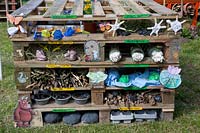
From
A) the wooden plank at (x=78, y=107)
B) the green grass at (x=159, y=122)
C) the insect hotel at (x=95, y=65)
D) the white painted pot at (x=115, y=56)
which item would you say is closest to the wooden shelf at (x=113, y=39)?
the insect hotel at (x=95, y=65)

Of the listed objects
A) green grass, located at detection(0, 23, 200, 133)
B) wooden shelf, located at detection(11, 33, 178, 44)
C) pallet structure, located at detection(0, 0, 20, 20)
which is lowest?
green grass, located at detection(0, 23, 200, 133)

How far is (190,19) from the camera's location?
342 inches

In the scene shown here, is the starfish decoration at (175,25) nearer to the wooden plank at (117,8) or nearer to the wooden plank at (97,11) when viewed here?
the wooden plank at (117,8)

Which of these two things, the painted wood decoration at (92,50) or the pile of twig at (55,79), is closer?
the painted wood decoration at (92,50)

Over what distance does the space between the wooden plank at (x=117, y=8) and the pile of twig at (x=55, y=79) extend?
2.22 ft

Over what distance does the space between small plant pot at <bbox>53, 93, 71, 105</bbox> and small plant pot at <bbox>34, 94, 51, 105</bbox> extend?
0.08m

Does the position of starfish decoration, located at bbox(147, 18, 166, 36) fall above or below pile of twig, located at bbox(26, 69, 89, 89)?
above

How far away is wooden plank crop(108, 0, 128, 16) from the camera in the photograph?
3554 mm

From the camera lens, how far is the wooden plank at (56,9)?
3.56 meters

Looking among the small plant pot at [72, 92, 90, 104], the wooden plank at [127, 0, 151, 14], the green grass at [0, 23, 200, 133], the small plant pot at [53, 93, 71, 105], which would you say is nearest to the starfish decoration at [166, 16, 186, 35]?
the wooden plank at [127, 0, 151, 14]

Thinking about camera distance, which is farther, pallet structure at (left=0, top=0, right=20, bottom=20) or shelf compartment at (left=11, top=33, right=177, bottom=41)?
pallet structure at (left=0, top=0, right=20, bottom=20)

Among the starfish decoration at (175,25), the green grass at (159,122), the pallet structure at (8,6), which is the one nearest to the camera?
the starfish decoration at (175,25)

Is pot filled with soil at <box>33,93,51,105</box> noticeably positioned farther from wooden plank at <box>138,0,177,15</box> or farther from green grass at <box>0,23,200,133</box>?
wooden plank at <box>138,0,177,15</box>

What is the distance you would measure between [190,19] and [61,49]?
5.64 meters
